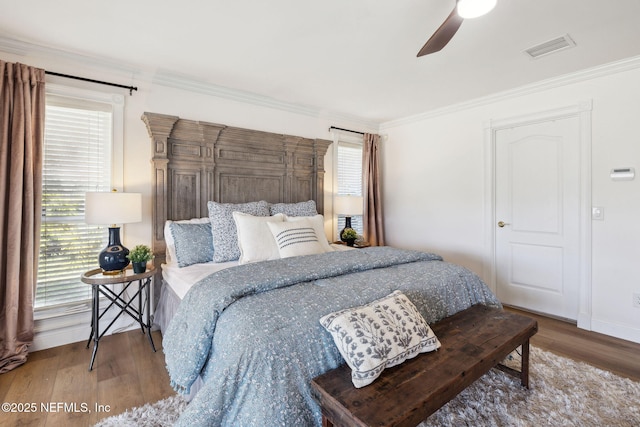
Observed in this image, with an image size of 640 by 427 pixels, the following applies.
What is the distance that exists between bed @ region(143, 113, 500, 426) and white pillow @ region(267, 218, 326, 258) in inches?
0.6

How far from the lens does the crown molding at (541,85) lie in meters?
2.71

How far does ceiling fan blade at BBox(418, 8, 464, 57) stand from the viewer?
1688 mm

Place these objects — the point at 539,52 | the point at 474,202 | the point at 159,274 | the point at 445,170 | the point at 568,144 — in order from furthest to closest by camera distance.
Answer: the point at 445,170, the point at 474,202, the point at 568,144, the point at 159,274, the point at 539,52

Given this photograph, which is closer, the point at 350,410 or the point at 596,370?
the point at 350,410

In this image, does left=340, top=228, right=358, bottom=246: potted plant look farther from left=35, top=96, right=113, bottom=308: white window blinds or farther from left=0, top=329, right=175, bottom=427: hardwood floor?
left=35, top=96, right=113, bottom=308: white window blinds

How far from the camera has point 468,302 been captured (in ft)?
7.16

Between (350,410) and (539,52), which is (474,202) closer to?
(539,52)

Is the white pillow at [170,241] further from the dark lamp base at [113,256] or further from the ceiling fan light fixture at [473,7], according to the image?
the ceiling fan light fixture at [473,7]

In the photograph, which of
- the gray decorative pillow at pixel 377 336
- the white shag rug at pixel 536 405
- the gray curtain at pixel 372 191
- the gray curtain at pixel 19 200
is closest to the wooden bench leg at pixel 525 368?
the white shag rug at pixel 536 405

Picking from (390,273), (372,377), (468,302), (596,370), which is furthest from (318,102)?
(596,370)

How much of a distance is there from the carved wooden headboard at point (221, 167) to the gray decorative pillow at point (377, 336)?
7.31ft

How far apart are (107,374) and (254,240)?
4.54 ft

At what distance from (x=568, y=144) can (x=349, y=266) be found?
2682mm

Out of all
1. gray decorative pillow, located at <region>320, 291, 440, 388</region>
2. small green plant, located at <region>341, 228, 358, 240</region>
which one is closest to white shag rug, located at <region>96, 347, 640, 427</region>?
gray decorative pillow, located at <region>320, 291, 440, 388</region>
